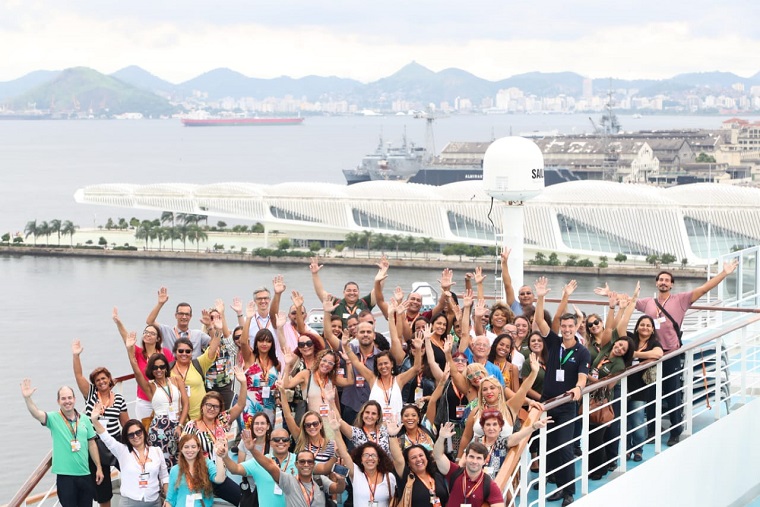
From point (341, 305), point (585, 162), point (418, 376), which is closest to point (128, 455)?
point (418, 376)

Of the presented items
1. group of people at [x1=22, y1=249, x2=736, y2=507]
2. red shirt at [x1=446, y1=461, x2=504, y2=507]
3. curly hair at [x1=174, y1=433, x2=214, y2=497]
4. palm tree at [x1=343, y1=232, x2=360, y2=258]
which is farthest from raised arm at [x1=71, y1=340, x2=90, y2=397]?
palm tree at [x1=343, y1=232, x2=360, y2=258]

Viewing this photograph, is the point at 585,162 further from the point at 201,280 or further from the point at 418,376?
the point at 418,376

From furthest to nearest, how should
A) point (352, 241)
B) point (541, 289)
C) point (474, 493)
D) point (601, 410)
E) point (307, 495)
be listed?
point (352, 241)
point (541, 289)
point (601, 410)
point (307, 495)
point (474, 493)

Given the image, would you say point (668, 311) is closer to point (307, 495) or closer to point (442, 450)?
point (442, 450)

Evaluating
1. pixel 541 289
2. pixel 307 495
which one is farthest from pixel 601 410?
pixel 307 495

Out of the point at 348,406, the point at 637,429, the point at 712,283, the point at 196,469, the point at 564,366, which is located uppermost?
the point at 712,283

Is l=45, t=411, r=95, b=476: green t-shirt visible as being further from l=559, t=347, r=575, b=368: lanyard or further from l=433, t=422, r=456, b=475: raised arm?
l=559, t=347, r=575, b=368: lanyard

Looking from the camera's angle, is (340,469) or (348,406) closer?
(340,469)

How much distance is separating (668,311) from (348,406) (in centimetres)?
221

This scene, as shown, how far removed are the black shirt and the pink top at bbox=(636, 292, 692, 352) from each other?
988 mm

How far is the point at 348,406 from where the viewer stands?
6230 mm

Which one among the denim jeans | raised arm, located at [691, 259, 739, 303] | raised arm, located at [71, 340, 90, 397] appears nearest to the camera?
raised arm, located at [71, 340, 90, 397]

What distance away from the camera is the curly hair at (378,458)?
17.2 ft

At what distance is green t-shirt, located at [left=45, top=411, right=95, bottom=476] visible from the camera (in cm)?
577
